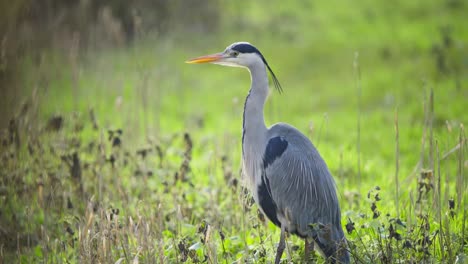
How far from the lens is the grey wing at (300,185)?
11.6 ft

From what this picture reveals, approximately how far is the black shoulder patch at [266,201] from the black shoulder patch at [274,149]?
100 mm

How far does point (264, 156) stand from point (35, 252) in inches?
74.2

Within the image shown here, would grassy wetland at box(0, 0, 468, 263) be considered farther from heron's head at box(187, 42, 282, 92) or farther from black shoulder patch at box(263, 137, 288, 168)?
heron's head at box(187, 42, 282, 92)

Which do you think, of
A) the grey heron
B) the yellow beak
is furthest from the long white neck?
the yellow beak

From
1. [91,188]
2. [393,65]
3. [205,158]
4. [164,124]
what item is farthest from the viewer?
[393,65]

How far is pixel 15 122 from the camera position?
14.6 ft

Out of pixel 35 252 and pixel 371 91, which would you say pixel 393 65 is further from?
pixel 35 252

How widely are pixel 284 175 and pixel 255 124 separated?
36 centimetres

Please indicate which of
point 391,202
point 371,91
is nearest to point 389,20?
point 371,91

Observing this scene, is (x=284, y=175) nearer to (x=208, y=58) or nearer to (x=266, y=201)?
(x=266, y=201)

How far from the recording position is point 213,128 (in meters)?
8.37

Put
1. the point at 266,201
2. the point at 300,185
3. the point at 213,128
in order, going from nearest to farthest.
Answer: the point at 300,185 < the point at 266,201 < the point at 213,128

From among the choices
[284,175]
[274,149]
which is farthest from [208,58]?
[284,175]

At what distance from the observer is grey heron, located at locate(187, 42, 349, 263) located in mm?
3525
